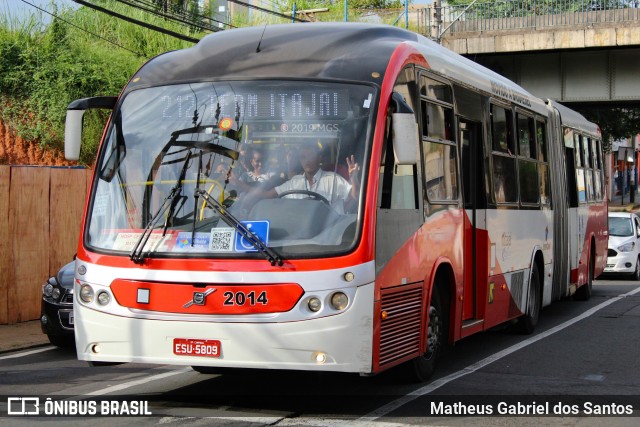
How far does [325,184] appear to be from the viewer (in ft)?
26.3

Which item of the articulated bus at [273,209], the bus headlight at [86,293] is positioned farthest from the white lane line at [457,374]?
the bus headlight at [86,293]

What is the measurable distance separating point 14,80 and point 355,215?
59.9ft

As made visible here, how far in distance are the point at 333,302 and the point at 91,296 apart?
199cm

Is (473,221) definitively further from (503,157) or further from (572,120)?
(572,120)

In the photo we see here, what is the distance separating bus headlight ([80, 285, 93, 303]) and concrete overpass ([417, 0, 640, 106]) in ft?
84.4

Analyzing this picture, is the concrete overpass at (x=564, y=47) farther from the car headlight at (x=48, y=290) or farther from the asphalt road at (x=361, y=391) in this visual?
the car headlight at (x=48, y=290)

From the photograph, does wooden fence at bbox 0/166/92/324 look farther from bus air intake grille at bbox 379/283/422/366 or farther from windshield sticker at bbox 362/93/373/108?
windshield sticker at bbox 362/93/373/108

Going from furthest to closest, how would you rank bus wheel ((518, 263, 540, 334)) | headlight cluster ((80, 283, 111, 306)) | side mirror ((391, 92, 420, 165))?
bus wheel ((518, 263, 540, 334))
headlight cluster ((80, 283, 111, 306))
side mirror ((391, 92, 420, 165))

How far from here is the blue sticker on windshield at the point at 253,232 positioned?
780 centimetres

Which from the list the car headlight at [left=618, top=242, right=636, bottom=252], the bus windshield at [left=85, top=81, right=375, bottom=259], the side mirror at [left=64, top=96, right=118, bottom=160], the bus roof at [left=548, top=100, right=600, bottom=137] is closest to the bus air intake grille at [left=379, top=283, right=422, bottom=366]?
the bus windshield at [left=85, top=81, right=375, bottom=259]

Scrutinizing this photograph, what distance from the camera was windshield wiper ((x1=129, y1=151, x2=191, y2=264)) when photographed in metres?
8.03

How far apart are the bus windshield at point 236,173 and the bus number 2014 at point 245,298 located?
12.0 inches

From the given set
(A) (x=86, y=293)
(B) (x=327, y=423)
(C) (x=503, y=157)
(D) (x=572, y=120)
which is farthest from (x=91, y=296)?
(D) (x=572, y=120)

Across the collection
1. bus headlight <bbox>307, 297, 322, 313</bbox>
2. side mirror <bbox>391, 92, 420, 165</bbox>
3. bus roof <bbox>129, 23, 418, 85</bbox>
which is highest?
bus roof <bbox>129, 23, 418, 85</bbox>
